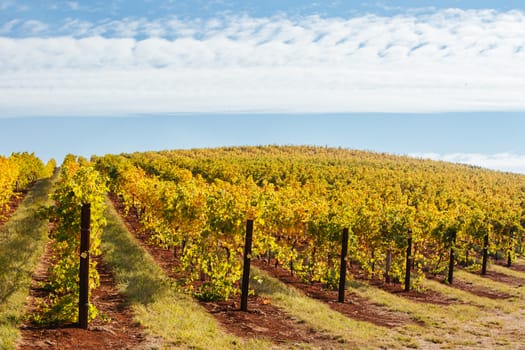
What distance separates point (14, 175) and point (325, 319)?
4603 centimetres

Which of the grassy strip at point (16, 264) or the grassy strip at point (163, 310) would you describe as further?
the grassy strip at point (163, 310)

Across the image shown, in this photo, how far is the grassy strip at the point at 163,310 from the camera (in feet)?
45.6

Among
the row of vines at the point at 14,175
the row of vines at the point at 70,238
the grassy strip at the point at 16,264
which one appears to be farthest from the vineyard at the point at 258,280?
the row of vines at the point at 14,175

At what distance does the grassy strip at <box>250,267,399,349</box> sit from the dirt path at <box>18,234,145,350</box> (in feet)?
19.8

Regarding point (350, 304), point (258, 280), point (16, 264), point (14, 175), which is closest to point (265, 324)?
point (258, 280)

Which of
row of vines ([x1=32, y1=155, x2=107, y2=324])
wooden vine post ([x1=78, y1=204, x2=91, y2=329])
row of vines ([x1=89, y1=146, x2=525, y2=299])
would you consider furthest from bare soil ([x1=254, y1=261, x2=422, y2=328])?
row of vines ([x1=32, y1=155, x2=107, y2=324])

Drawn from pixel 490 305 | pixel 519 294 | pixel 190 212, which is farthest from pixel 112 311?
pixel 519 294

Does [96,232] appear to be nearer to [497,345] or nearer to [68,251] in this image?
[68,251]

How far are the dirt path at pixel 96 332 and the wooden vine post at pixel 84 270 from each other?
1.38ft

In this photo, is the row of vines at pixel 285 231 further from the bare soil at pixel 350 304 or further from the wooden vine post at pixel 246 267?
the wooden vine post at pixel 246 267

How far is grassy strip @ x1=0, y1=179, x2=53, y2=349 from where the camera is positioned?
1347 cm

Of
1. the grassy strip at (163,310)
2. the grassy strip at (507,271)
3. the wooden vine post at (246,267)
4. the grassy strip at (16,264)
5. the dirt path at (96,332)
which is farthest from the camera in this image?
the grassy strip at (507,271)

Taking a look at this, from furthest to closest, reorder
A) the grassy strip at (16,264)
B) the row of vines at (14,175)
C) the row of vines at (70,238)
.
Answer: the row of vines at (14,175), the row of vines at (70,238), the grassy strip at (16,264)

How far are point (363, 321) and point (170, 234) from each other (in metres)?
13.4
